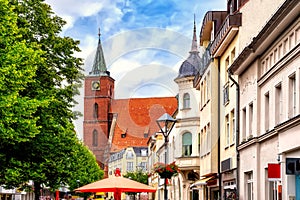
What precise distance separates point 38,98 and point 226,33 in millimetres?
10776

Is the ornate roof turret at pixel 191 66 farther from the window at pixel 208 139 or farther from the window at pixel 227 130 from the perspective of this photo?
the window at pixel 227 130

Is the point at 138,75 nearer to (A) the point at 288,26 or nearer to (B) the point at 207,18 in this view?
(A) the point at 288,26

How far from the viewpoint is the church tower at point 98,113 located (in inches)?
6156

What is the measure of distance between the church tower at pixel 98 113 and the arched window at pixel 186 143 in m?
101

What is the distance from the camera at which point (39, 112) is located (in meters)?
37.6

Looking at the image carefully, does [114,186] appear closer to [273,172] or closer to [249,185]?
[249,185]

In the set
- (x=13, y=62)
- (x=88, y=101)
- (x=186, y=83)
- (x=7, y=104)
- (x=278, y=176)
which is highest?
(x=88, y=101)

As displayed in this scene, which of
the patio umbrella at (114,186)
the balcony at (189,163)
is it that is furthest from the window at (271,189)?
the balcony at (189,163)

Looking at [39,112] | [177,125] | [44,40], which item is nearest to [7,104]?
[39,112]

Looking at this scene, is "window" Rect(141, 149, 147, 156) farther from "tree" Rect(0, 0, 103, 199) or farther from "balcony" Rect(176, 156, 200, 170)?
"tree" Rect(0, 0, 103, 199)

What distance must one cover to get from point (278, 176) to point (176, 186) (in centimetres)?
4534

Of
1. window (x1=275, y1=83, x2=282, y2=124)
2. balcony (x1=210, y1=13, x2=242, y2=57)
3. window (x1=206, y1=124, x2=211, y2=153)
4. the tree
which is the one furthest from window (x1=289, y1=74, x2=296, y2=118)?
window (x1=206, y1=124, x2=211, y2=153)

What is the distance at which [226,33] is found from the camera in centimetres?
3023

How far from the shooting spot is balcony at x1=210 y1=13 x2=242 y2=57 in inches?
1134
